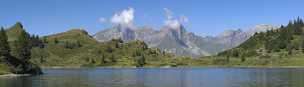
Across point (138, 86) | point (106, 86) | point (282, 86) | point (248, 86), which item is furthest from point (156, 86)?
point (282, 86)

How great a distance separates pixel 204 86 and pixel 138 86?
1761 centimetres

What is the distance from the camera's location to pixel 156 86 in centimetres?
13962

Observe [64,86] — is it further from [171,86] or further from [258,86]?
[258,86]

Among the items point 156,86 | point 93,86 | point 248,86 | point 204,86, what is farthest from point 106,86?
point 248,86

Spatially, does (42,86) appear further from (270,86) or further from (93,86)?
(270,86)

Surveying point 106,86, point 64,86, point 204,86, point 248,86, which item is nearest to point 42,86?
point 64,86

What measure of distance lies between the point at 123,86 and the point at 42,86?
70.7ft

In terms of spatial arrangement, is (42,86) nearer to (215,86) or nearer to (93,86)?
(93,86)

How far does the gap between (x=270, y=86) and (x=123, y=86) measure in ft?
128

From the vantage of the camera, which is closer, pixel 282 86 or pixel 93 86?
pixel 282 86

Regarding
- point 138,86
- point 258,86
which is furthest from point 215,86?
point 138,86

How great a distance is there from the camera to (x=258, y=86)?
13588 cm

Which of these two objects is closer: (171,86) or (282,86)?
(282,86)

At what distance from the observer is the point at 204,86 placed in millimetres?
139250
